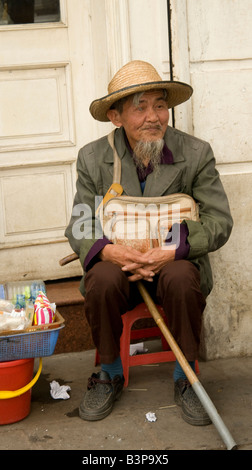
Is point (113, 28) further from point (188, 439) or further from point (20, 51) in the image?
Answer: point (188, 439)

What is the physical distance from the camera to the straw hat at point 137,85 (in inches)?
117

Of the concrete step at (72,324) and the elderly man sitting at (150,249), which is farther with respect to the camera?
the concrete step at (72,324)

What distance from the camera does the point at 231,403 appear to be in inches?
118

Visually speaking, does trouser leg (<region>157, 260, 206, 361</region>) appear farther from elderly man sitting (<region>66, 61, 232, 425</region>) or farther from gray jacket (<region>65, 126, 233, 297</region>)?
gray jacket (<region>65, 126, 233, 297</region>)

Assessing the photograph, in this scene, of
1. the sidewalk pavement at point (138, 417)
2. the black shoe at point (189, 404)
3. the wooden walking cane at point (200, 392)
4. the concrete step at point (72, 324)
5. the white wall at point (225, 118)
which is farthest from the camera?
the concrete step at point (72, 324)

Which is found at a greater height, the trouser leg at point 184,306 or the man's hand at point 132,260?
the man's hand at point 132,260

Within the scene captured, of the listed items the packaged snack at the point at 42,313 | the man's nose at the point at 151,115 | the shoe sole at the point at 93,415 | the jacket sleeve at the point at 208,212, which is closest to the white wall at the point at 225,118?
the jacket sleeve at the point at 208,212

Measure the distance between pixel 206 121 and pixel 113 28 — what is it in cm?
73

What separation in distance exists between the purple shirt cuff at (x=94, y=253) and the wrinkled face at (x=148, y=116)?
526mm

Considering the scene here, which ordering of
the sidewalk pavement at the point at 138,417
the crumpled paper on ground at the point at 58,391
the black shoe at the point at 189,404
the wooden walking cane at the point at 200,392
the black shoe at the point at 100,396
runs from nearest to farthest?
the wooden walking cane at the point at 200,392 → the sidewalk pavement at the point at 138,417 → the black shoe at the point at 189,404 → the black shoe at the point at 100,396 → the crumpled paper on ground at the point at 58,391

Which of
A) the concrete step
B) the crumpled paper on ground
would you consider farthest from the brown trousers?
the concrete step

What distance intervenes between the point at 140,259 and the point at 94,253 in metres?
0.23

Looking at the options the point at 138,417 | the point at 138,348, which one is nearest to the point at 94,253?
the point at 138,417

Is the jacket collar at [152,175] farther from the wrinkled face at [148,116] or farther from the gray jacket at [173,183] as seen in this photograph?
the wrinkled face at [148,116]
